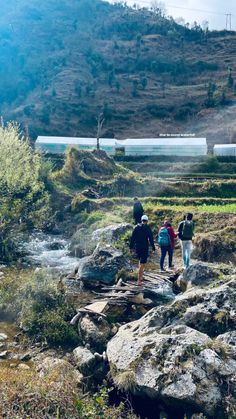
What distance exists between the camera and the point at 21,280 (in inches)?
736

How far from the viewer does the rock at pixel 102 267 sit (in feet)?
57.7

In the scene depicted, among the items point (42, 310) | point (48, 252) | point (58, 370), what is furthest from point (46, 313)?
point (48, 252)

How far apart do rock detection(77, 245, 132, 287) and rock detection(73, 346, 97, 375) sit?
5397 mm

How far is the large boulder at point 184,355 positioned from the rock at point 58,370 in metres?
0.96

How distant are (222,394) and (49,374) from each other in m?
3.75

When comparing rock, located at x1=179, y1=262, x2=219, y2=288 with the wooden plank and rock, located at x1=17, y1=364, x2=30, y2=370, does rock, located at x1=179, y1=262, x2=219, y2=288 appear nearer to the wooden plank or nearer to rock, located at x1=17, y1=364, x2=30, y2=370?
the wooden plank

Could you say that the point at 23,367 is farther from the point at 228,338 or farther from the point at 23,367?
the point at 228,338

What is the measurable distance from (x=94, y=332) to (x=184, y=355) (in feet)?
13.0

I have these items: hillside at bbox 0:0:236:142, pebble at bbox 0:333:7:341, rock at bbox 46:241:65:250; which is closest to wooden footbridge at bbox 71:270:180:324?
pebble at bbox 0:333:7:341

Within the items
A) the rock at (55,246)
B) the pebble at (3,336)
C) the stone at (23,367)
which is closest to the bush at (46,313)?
the pebble at (3,336)

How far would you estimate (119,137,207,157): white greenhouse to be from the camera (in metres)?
61.8

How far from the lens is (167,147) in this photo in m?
63.4

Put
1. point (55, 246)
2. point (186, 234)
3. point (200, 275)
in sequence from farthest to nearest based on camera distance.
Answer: point (55, 246) → point (186, 234) → point (200, 275)

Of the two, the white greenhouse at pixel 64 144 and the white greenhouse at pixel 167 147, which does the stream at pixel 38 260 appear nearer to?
the white greenhouse at pixel 167 147
